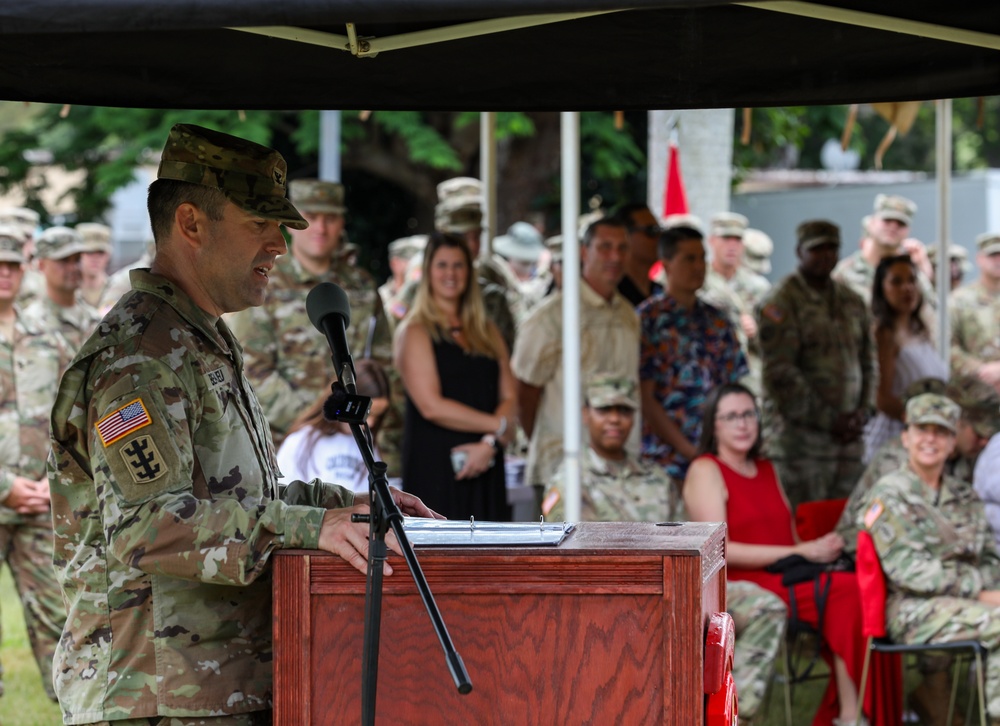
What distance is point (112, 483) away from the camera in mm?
2408

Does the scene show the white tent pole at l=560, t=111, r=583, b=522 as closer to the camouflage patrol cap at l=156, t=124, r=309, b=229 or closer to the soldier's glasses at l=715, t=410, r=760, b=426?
the soldier's glasses at l=715, t=410, r=760, b=426

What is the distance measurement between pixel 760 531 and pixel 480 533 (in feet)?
12.2

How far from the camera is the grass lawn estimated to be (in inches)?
253

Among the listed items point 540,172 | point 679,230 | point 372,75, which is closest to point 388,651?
point 372,75

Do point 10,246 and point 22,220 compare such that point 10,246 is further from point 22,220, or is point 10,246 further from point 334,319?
point 334,319

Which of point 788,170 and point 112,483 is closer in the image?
point 112,483

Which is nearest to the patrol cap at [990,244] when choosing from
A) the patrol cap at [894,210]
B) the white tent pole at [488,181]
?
the patrol cap at [894,210]

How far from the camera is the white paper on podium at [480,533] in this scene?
2393mm

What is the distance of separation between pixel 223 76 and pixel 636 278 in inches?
210

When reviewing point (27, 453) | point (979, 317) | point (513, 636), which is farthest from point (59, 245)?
point (979, 317)

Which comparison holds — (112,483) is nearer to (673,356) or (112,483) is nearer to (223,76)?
(223,76)

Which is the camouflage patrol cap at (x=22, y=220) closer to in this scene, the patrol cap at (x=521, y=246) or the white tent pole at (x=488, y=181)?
the white tent pole at (x=488, y=181)

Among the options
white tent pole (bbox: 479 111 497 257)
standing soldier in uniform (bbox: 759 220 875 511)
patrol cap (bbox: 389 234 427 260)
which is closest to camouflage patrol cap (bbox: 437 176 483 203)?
white tent pole (bbox: 479 111 497 257)

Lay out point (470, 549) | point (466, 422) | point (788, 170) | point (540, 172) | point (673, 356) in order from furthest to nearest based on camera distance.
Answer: point (788, 170) → point (540, 172) → point (673, 356) → point (466, 422) → point (470, 549)
